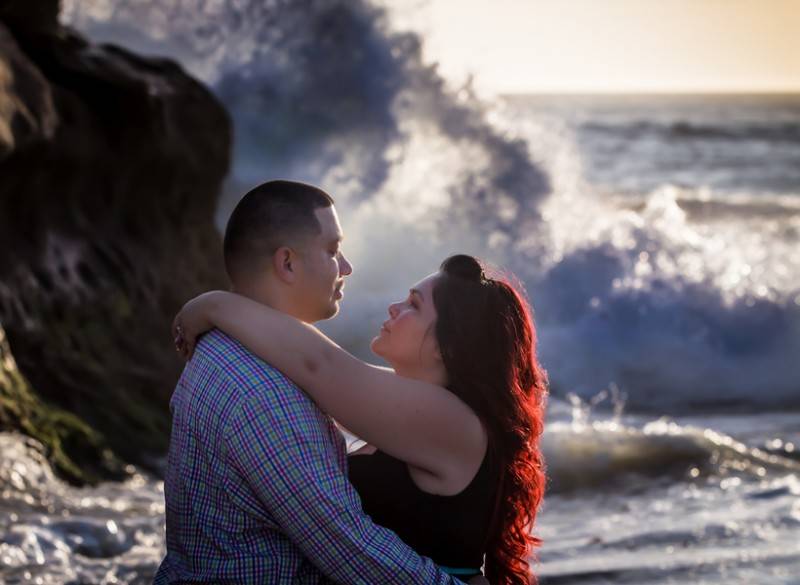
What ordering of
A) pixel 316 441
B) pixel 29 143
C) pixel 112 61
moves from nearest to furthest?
pixel 316 441 → pixel 29 143 → pixel 112 61

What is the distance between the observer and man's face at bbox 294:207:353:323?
8.84 ft

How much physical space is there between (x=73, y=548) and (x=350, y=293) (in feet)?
28.3

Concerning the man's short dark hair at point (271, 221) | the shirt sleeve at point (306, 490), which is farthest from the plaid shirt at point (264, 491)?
the man's short dark hair at point (271, 221)

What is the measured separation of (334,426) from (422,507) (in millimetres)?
270

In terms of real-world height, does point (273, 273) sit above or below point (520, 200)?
below

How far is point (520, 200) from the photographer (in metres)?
15.8

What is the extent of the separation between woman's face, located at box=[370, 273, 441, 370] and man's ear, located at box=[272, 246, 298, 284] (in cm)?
30

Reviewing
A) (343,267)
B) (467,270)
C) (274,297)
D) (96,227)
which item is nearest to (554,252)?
(96,227)

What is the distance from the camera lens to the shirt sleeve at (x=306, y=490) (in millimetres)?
2461

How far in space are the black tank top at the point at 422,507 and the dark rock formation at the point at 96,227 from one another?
3.41 m

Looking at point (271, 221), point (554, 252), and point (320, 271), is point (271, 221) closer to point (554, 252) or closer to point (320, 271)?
point (320, 271)

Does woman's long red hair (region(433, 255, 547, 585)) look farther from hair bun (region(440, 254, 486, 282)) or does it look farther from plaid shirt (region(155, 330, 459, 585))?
plaid shirt (region(155, 330, 459, 585))

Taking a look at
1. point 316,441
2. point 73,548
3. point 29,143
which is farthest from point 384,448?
point 29,143

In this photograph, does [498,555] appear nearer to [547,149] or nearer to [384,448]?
[384,448]
